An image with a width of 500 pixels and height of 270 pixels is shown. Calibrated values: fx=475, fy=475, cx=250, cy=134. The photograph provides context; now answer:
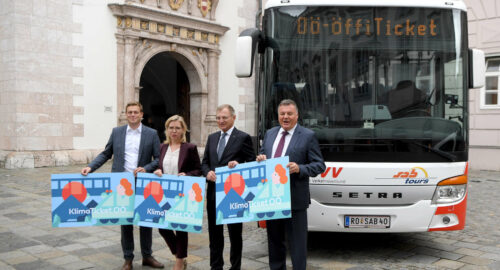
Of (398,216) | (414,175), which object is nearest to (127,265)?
(398,216)

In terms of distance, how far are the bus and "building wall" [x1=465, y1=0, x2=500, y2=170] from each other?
984 cm

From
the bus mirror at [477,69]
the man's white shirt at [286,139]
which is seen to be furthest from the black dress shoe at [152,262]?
the bus mirror at [477,69]

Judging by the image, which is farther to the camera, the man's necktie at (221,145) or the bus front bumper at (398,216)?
the bus front bumper at (398,216)

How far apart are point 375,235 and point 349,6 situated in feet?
9.70

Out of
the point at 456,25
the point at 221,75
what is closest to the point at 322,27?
the point at 456,25

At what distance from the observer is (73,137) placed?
1322 centimetres

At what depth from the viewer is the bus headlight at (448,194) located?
4699mm

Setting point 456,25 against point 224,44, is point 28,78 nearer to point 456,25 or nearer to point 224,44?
point 224,44

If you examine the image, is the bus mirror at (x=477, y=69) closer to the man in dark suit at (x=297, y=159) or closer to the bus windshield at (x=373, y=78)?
the bus windshield at (x=373, y=78)

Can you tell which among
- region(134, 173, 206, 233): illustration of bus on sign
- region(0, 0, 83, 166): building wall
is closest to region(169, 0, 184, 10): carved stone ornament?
region(0, 0, 83, 166): building wall

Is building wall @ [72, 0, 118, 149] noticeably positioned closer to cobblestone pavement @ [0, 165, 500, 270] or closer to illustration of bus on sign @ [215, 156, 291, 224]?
cobblestone pavement @ [0, 165, 500, 270]

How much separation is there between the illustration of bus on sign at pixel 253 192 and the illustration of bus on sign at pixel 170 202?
0.21m

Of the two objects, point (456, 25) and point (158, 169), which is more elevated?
point (456, 25)

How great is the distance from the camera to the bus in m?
4.66
